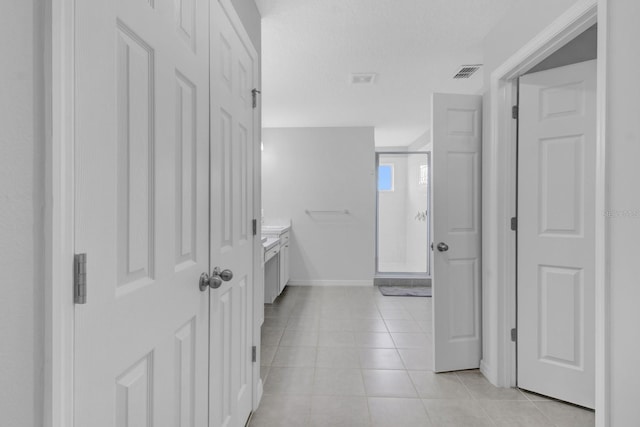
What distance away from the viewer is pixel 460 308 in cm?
241

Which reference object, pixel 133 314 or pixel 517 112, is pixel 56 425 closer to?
pixel 133 314

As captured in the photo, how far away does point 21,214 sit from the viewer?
53 centimetres

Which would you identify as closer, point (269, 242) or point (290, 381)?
point (290, 381)

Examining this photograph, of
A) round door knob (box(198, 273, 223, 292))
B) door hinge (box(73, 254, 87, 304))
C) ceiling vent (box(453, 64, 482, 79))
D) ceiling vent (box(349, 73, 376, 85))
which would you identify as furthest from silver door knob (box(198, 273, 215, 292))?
ceiling vent (box(453, 64, 482, 79))

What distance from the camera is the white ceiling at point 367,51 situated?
2164 millimetres

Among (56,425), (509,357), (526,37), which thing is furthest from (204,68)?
(509,357)

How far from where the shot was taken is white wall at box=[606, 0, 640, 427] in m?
1.14

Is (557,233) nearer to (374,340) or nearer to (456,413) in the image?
(456,413)

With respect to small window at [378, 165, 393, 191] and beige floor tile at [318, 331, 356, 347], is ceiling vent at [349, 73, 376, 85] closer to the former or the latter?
small window at [378, 165, 393, 191]

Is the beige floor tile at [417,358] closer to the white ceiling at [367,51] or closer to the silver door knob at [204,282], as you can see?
the silver door knob at [204,282]

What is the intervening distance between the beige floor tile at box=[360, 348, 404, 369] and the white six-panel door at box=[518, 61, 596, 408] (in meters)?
0.81

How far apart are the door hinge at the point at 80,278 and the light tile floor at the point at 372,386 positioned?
150 centimetres

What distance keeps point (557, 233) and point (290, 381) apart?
6.16ft

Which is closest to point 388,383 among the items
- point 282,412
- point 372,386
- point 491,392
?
point 372,386
